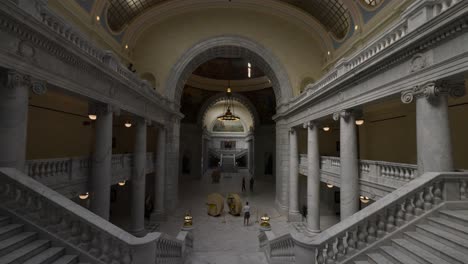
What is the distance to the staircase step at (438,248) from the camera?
10.7 ft

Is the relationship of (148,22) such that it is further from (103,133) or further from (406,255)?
(406,255)

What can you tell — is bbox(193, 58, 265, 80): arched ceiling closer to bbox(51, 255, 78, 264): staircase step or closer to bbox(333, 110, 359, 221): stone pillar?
bbox(333, 110, 359, 221): stone pillar

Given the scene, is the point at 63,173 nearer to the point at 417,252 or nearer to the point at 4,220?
the point at 4,220

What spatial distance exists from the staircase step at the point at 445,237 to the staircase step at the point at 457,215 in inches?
12.6

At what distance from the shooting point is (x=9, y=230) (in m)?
3.87

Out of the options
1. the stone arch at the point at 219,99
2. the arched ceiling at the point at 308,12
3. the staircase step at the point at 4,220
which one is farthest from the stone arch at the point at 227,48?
the stone arch at the point at 219,99

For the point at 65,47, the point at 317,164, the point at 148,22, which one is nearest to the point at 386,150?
the point at 317,164

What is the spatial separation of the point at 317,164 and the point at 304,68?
25.8ft

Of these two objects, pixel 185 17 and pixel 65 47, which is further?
pixel 185 17

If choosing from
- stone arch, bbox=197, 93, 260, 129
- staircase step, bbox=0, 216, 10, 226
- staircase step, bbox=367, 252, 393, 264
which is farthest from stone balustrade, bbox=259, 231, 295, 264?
stone arch, bbox=197, 93, 260, 129

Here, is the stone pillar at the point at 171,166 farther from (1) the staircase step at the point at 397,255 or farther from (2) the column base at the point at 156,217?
(1) the staircase step at the point at 397,255

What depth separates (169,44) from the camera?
16.1 metres

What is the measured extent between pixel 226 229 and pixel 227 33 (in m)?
12.9

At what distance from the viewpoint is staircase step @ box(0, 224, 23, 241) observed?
12.3 ft
